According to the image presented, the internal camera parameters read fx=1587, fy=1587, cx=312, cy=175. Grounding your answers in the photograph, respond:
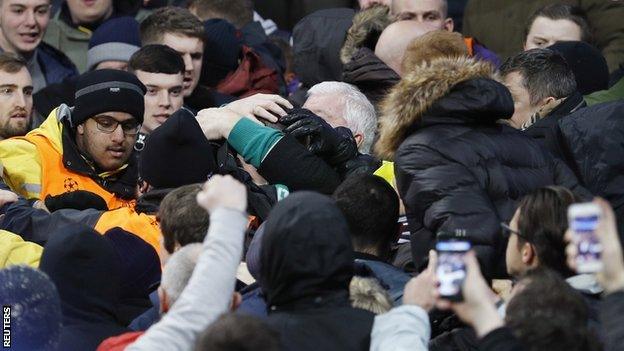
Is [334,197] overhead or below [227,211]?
below

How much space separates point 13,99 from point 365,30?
2.27m

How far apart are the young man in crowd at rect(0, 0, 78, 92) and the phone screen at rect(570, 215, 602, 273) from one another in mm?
6469

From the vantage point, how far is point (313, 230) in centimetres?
561

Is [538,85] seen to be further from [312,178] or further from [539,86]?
[312,178]

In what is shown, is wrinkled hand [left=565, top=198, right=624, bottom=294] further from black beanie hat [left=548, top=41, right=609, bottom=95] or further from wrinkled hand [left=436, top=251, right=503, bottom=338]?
black beanie hat [left=548, top=41, right=609, bottom=95]

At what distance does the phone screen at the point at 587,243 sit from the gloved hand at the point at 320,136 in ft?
10.2

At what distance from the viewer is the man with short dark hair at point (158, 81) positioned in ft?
31.8

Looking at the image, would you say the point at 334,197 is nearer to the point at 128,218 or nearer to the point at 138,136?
the point at 128,218

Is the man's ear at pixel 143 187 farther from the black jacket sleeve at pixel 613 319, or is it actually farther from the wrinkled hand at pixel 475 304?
the black jacket sleeve at pixel 613 319

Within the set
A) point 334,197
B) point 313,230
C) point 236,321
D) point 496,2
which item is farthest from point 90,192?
point 496,2

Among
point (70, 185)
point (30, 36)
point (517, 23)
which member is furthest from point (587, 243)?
point (30, 36)

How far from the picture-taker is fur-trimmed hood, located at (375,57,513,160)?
23.0 feet

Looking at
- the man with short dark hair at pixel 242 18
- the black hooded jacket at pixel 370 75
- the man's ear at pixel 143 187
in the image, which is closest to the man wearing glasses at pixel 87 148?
the man's ear at pixel 143 187

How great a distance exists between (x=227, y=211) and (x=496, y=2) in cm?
626
